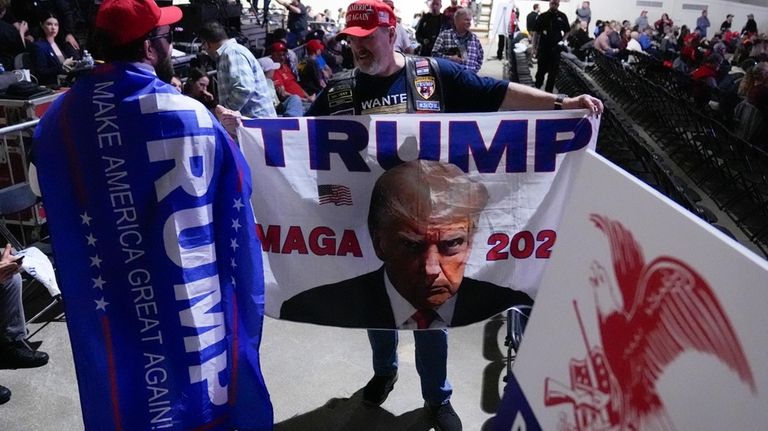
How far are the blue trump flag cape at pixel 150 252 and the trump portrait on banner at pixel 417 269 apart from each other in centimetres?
61

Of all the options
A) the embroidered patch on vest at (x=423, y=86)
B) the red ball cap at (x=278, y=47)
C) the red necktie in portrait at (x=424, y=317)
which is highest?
the embroidered patch on vest at (x=423, y=86)

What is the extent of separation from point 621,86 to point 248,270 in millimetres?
11197

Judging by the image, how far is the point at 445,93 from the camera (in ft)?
8.74

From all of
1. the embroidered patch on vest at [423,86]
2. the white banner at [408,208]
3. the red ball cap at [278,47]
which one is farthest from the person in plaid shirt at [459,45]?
the white banner at [408,208]

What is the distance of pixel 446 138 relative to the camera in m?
2.50

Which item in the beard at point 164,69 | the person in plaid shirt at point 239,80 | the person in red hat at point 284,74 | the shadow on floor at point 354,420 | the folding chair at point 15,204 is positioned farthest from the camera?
the person in red hat at point 284,74

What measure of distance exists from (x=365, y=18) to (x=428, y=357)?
1480 millimetres

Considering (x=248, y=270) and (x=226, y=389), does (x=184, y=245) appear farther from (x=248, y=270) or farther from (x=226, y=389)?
(x=226, y=389)

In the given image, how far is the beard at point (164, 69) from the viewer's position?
200 cm

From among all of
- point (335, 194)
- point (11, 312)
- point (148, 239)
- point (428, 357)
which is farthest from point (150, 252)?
point (11, 312)

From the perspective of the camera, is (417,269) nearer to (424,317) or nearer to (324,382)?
(424,317)

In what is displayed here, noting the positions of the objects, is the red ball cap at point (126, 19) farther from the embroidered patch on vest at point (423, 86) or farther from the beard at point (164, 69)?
the embroidered patch on vest at point (423, 86)

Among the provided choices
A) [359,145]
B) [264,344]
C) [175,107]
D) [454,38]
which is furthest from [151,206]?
[454,38]

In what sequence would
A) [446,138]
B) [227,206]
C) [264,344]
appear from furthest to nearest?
[264,344], [446,138], [227,206]
